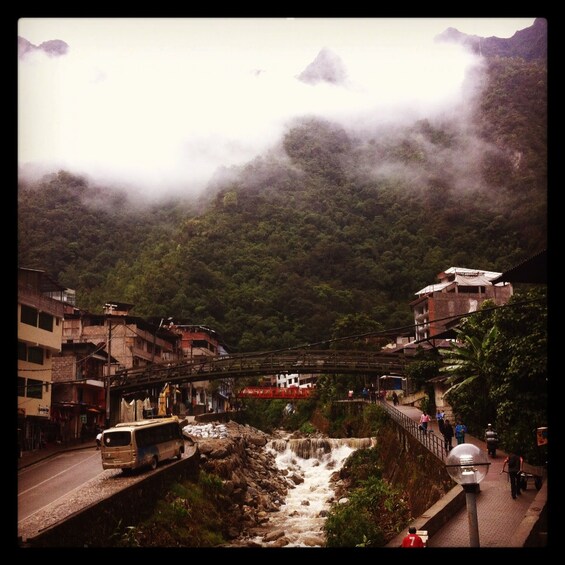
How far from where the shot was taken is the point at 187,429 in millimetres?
38594

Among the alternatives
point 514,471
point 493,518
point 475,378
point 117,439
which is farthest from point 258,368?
point 493,518

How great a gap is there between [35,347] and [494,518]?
19323 mm

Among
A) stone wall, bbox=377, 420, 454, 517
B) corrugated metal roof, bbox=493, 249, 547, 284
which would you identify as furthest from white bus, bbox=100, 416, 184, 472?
corrugated metal roof, bbox=493, 249, 547, 284

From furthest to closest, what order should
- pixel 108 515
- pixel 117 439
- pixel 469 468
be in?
1. pixel 117 439
2. pixel 108 515
3. pixel 469 468

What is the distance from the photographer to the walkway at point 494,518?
12.9 meters

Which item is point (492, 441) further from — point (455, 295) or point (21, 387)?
point (455, 295)

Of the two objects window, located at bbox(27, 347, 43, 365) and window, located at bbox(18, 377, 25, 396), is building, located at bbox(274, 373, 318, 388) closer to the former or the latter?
window, located at bbox(27, 347, 43, 365)

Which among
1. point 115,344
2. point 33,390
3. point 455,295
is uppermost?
point 455,295

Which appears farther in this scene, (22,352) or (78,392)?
(78,392)

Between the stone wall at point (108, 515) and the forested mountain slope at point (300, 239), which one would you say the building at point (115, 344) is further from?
the stone wall at point (108, 515)

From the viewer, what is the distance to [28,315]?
26.1 meters

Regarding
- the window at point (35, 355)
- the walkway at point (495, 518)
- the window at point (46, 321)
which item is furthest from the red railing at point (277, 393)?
the walkway at point (495, 518)

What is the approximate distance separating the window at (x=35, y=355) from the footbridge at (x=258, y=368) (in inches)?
252

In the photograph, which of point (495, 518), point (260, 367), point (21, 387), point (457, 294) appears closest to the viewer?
point (495, 518)
